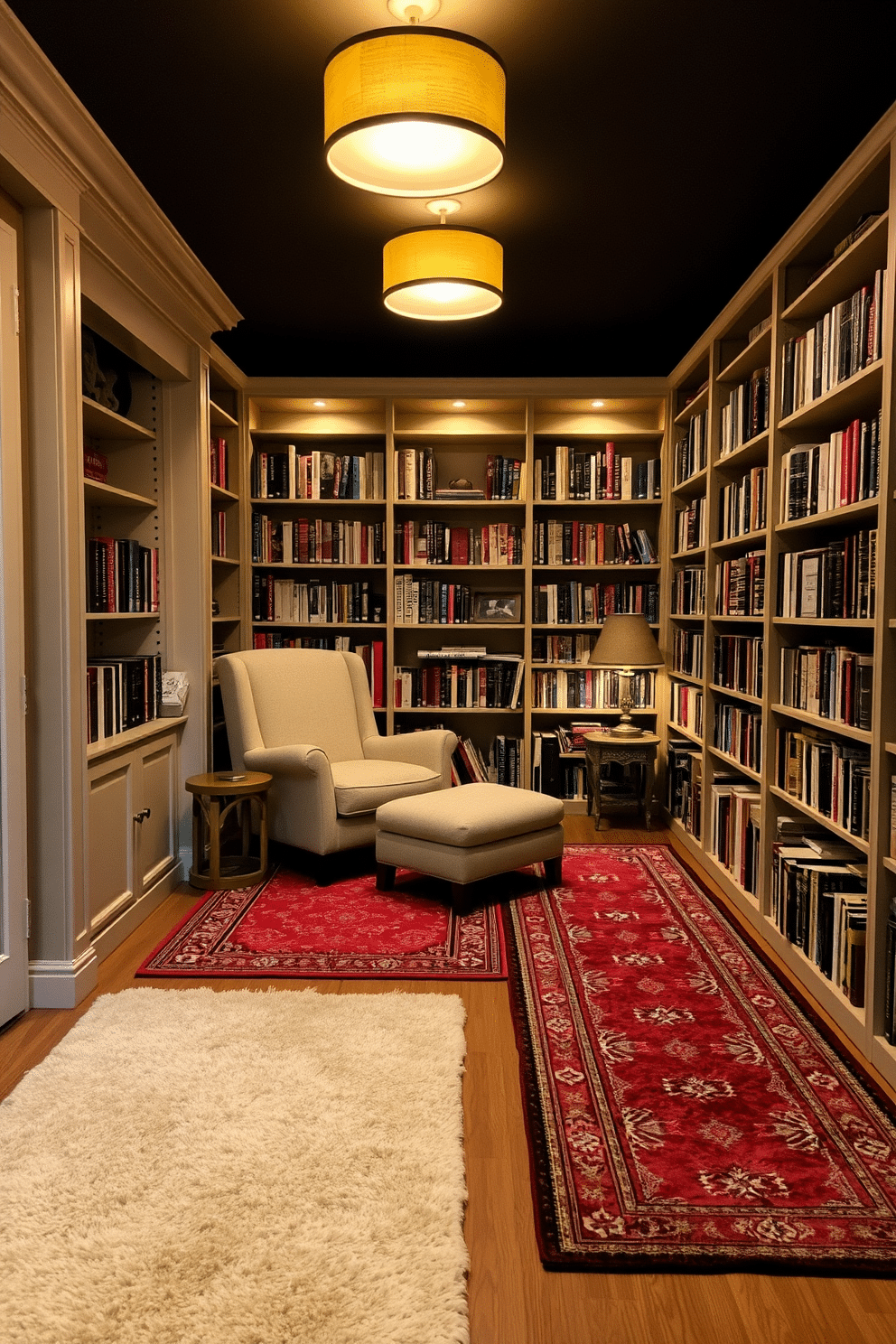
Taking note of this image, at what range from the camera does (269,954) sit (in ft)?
10.9

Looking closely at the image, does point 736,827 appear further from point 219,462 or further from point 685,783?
point 219,462

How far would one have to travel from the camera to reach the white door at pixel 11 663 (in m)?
2.64

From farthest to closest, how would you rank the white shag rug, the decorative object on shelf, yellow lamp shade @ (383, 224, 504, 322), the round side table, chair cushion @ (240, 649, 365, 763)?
chair cushion @ (240, 649, 365, 763)
the round side table
the decorative object on shelf
yellow lamp shade @ (383, 224, 504, 322)
the white shag rug

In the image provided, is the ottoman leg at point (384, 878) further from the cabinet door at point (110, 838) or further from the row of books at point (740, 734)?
the row of books at point (740, 734)

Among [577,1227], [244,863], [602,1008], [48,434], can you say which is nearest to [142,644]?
[244,863]

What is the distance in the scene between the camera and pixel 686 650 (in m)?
5.11

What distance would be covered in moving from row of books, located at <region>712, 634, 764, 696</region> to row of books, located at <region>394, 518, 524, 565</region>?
159 centimetres

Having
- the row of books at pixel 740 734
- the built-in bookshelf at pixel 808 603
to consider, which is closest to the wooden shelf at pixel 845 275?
the built-in bookshelf at pixel 808 603

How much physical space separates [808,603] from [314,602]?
322 cm

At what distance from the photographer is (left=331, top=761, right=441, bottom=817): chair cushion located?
4.15 metres

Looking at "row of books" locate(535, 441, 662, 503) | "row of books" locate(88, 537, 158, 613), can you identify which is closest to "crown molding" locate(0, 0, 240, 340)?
"row of books" locate(88, 537, 158, 613)

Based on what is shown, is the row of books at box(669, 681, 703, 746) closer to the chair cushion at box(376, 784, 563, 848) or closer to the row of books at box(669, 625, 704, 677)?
the row of books at box(669, 625, 704, 677)

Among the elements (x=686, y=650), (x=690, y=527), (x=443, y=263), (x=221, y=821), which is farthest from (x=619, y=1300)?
(x=690, y=527)

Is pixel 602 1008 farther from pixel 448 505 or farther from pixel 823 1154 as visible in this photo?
pixel 448 505
